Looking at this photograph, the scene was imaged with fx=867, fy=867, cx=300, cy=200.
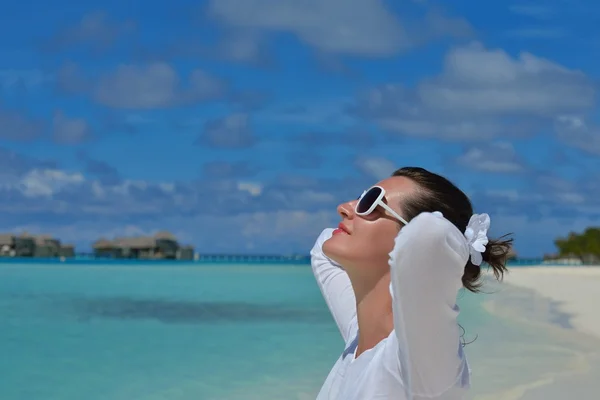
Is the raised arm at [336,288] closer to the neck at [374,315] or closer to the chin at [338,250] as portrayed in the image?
the neck at [374,315]

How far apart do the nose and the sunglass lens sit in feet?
0.22

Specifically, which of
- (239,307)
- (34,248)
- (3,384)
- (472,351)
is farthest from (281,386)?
(34,248)

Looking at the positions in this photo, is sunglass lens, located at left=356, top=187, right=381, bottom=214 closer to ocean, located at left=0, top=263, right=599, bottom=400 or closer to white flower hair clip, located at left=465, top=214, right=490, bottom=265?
white flower hair clip, located at left=465, top=214, right=490, bottom=265

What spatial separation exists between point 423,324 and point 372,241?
530 millimetres

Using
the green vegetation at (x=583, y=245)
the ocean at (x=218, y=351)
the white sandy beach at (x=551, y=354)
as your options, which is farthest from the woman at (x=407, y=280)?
the green vegetation at (x=583, y=245)

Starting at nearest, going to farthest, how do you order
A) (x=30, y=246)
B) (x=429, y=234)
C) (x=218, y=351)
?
(x=429, y=234)
(x=218, y=351)
(x=30, y=246)

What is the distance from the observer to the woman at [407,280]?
5.57 feet

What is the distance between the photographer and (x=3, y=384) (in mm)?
12047

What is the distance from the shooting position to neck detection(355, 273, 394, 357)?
2.25 metres

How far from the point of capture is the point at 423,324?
1.75 metres

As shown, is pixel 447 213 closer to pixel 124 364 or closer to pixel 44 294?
pixel 124 364

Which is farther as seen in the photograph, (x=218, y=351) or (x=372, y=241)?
(x=218, y=351)

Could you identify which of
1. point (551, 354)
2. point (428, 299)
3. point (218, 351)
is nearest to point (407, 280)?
point (428, 299)

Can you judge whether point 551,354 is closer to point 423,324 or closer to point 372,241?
point 372,241
